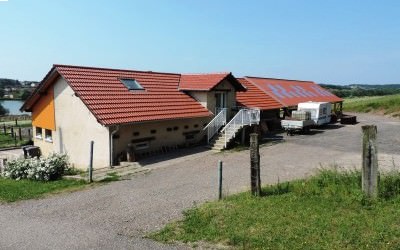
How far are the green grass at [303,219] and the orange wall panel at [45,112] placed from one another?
15.4 m

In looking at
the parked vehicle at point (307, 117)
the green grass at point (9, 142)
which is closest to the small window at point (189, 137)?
the parked vehicle at point (307, 117)

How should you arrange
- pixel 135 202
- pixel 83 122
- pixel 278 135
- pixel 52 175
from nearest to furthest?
pixel 135 202, pixel 52 175, pixel 83 122, pixel 278 135

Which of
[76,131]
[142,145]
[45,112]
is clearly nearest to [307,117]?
[142,145]

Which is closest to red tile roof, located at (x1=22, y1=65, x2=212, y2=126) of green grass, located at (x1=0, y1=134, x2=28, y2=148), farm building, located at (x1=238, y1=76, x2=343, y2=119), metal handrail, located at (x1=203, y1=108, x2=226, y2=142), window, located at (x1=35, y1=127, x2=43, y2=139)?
metal handrail, located at (x1=203, y1=108, x2=226, y2=142)

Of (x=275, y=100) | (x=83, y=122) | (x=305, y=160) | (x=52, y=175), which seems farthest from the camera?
(x=275, y=100)

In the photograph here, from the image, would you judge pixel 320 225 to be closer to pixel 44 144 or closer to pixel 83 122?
pixel 83 122

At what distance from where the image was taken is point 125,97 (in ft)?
69.4

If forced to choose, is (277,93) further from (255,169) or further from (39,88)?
(255,169)

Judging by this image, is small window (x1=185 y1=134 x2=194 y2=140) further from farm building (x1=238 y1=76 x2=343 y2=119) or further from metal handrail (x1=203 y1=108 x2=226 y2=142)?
farm building (x1=238 y1=76 x2=343 y2=119)

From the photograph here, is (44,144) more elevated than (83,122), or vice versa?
(83,122)

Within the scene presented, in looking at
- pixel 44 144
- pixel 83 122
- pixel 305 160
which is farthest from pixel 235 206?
pixel 44 144

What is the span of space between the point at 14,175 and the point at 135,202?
8516 mm

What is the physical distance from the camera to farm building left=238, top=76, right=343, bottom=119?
102 feet

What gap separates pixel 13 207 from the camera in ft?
38.1
